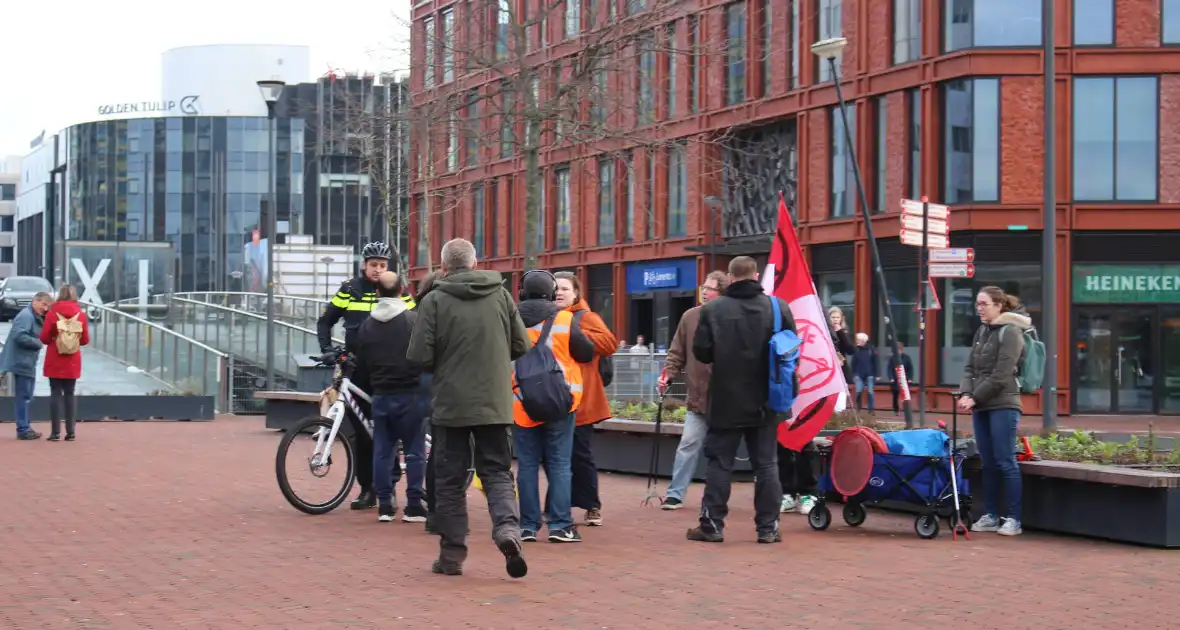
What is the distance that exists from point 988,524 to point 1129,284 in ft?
80.6

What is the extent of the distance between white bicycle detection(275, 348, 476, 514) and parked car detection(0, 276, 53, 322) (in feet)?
156

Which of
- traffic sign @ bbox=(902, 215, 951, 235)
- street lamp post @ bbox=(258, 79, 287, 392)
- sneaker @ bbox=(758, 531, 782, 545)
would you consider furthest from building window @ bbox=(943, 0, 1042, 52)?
sneaker @ bbox=(758, 531, 782, 545)

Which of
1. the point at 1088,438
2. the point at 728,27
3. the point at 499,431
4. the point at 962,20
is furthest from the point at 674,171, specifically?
the point at 499,431

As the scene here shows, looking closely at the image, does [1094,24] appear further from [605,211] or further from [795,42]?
[605,211]

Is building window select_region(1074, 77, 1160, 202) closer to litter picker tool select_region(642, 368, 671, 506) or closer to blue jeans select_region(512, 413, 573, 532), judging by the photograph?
litter picker tool select_region(642, 368, 671, 506)

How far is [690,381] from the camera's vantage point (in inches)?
478

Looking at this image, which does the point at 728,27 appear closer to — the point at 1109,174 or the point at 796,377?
the point at 1109,174

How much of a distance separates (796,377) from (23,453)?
10222mm

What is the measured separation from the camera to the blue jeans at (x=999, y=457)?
35.7 ft

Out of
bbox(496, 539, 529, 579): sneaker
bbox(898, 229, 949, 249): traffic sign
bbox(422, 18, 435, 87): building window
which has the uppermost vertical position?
bbox(422, 18, 435, 87): building window

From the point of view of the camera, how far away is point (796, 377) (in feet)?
34.2

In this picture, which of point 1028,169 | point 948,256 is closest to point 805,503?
point 948,256

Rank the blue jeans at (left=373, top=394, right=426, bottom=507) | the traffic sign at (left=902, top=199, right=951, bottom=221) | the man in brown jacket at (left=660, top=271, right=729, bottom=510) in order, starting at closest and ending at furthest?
the blue jeans at (left=373, top=394, right=426, bottom=507), the man in brown jacket at (left=660, top=271, right=729, bottom=510), the traffic sign at (left=902, top=199, right=951, bottom=221)

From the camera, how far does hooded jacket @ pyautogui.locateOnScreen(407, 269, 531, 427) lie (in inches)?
348
